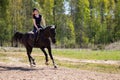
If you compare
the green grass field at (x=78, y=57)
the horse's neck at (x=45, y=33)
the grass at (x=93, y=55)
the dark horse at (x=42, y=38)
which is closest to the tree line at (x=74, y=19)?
the grass at (x=93, y=55)

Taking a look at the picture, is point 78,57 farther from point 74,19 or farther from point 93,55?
point 74,19

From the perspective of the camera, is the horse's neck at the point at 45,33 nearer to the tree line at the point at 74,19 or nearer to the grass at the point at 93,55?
the grass at the point at 93,55

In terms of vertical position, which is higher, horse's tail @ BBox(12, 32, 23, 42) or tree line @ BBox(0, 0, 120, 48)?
horse's tail @ BBox(12, 32, 23, 42)

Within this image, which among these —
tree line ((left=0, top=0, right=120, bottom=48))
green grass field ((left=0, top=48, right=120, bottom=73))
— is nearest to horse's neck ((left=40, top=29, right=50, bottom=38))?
green grass field ((left=0, top=48, right=120, bottom=73))

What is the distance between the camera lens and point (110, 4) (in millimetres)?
75438

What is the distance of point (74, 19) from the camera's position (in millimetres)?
73938

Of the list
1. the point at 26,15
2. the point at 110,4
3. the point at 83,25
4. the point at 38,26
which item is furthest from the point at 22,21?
the point at 38,26

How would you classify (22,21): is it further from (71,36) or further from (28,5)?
(71,36)

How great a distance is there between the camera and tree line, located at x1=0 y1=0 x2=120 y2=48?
69688 millimetres

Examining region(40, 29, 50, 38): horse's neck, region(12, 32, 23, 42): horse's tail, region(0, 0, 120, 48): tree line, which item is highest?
region(40, 29, 50, 38): horse's neck

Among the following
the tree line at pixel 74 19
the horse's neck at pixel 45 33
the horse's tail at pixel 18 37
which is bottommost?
the tree line at pixel 74 19

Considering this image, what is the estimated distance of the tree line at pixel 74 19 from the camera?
69688mm

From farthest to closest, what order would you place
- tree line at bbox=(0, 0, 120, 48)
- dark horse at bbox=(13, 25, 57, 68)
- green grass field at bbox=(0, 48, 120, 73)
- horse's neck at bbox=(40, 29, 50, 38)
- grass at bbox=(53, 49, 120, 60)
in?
tree line at bbox=(0, 0, 120, 48) → grass at bbox=(53, 49, 120, 60) → green grass field at bbox=(0, 48, 120, 73) → horse's neck at bbox=(40, 29, 50, 38) → dark horse at bbox=(13, 25, 57, 68)

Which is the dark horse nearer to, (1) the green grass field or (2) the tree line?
(1) the green grass field
